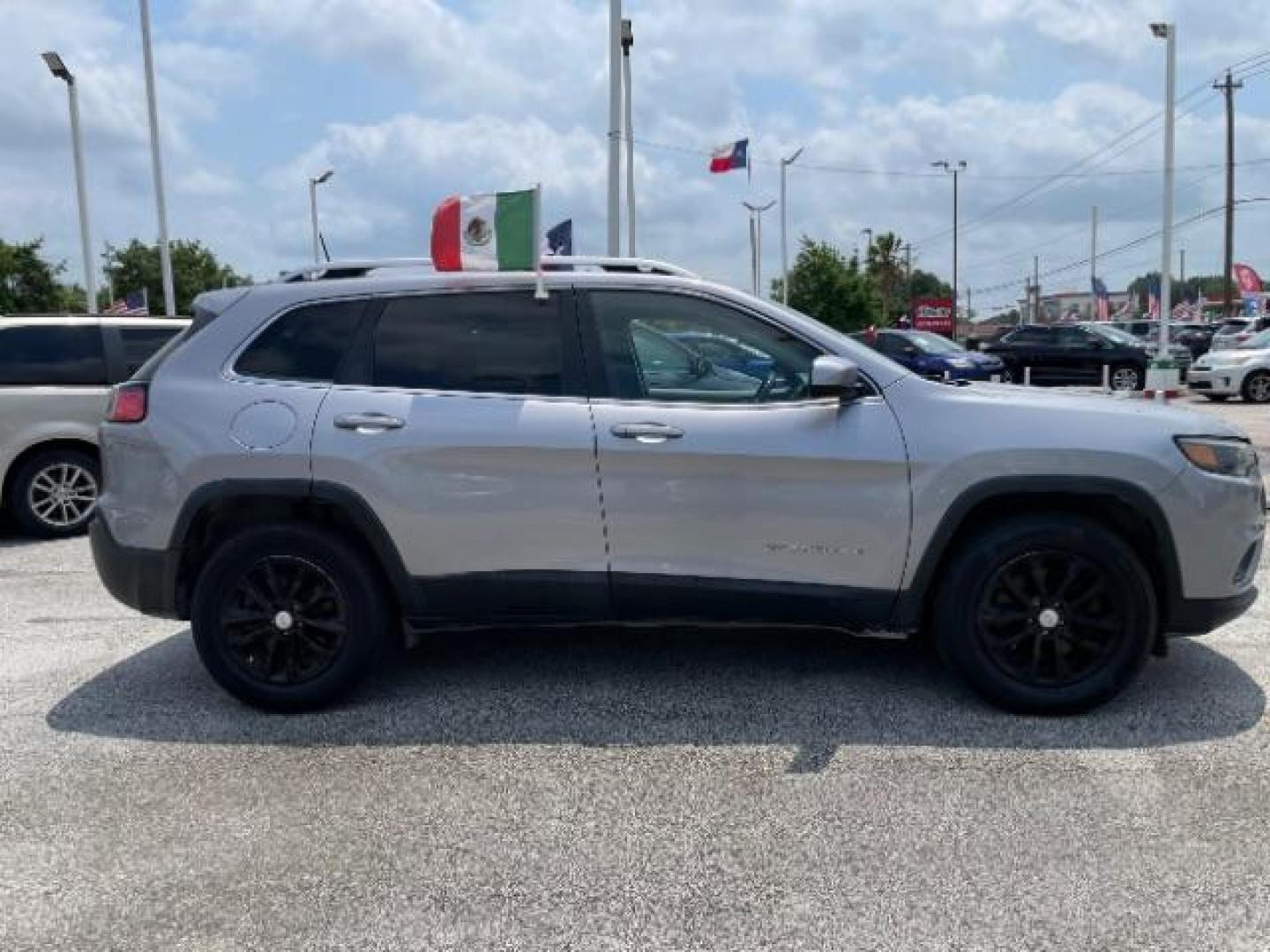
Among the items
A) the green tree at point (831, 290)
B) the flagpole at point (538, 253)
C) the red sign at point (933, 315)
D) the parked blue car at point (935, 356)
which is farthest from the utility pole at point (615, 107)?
the green tree at point (831, 290)

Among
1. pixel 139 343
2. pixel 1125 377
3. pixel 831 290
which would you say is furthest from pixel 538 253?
pixel 831 290

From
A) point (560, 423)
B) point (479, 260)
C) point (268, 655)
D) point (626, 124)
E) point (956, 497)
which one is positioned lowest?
point (268, 655)

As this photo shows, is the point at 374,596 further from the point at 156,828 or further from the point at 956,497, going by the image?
the point at 956,497

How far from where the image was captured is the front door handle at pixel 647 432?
4.39 m

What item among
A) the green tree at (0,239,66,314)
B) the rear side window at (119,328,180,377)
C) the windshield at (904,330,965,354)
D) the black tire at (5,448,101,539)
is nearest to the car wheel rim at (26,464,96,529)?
the black tire at (5,448,101,539)

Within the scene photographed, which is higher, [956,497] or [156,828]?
[956,497]

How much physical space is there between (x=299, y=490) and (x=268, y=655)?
0.70 meters

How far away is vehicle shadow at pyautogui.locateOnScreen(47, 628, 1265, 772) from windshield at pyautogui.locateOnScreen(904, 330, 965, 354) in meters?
20.1

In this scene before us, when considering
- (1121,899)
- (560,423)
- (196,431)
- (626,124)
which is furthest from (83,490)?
(626,124)

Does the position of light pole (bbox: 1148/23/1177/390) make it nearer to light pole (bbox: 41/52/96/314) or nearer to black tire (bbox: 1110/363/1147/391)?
black tire (bbox: 1110/363/1147/391)

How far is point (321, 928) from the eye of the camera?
3064mm

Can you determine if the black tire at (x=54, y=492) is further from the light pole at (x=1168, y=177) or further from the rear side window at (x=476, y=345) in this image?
the light pole at (x=1168, y=177)

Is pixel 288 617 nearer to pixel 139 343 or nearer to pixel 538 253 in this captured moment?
pixel 538 253

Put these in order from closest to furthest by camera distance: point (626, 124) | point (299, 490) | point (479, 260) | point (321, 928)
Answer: point (321, 928) < point (299, 490) < point (479, 260) < point (626, 124)
